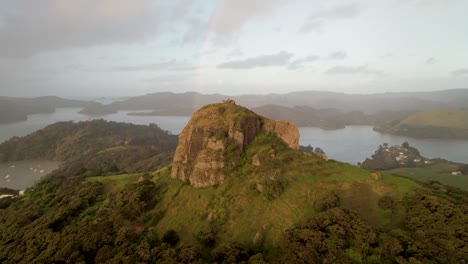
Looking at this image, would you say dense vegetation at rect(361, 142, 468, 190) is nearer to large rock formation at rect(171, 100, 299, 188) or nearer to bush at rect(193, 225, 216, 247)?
large rock formation at rect(171, 100, 299, 188)

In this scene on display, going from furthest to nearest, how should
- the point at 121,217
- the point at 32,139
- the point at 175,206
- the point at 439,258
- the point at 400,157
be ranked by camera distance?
the point at 32,139 → the point at 400,157 → the point at 175,206 → the point at 121,217 → the point at 439,258

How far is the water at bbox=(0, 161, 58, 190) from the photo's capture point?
9326 cm

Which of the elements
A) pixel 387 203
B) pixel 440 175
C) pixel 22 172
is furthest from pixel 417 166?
pixel 22 172

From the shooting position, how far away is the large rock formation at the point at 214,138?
3844 cm

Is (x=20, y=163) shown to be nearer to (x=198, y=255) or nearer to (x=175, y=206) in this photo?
(x=175, y=206)

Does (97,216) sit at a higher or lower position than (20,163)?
higher

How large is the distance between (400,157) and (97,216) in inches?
4647

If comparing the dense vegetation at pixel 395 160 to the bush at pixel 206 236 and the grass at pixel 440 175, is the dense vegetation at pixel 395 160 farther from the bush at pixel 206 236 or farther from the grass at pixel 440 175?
the bush at pixel 206 236

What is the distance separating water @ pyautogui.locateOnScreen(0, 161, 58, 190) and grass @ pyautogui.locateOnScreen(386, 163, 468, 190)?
389ft

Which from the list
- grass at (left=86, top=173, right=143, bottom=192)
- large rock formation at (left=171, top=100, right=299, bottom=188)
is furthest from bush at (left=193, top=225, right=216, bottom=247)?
grass at (left=86, top=173, right=143, bottom=192)

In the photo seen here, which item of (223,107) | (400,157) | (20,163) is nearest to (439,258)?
(223,107)

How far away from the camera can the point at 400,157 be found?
116938mm

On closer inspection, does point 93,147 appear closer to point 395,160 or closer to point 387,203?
point 395,160

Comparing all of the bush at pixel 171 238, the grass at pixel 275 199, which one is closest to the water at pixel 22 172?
the grass at pixel 275 199
